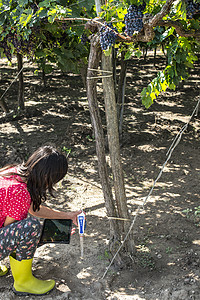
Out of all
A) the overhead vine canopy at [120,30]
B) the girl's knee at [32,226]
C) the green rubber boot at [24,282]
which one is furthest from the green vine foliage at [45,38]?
the green rubber boot at [24,282]

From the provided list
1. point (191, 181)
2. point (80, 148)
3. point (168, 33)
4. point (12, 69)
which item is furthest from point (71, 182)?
point (12, 69)

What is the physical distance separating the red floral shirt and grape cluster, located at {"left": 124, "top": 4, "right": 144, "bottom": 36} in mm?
1314

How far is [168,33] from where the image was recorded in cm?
287

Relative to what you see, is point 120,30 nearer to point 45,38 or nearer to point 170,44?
point 170,44

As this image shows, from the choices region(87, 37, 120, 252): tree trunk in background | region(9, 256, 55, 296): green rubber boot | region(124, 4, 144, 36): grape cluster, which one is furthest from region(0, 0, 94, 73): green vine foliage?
region(9, 256, 55, 296): green rubber boot

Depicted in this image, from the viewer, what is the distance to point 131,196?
14.1 feet

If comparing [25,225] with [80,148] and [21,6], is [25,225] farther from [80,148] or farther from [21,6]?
[80,148]

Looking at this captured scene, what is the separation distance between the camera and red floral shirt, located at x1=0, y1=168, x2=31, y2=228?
2.48 metres

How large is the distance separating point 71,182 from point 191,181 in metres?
1.56

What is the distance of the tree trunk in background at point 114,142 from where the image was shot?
8.82ft

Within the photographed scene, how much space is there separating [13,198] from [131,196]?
2.08 m

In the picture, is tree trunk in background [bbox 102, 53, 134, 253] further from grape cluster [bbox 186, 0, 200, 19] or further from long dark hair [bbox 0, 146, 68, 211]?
grape cluster [bbox 186, 0, 200, 19]

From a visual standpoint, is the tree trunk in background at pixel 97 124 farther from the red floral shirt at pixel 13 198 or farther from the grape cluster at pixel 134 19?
the red floral shirt at pixel 13 198

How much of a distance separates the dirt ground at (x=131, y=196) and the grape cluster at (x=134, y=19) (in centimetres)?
179
